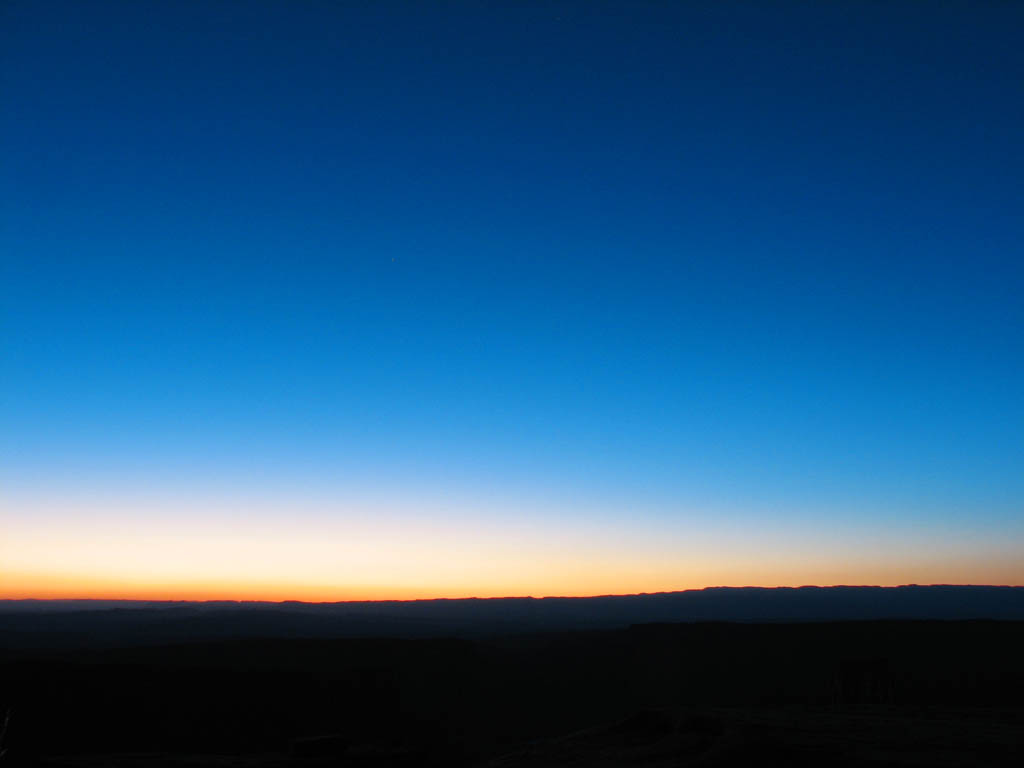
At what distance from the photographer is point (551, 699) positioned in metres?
37.8

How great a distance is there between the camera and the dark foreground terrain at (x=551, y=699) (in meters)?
14.4

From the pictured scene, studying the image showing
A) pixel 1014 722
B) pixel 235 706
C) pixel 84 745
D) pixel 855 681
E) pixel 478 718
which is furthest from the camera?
pixel 478 718

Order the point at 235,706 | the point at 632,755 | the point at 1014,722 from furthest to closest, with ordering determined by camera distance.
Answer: the point at 235,706
the point at 1014,722
the point at 632,755

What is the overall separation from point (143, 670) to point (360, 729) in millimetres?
9632

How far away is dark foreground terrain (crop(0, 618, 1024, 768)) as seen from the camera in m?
14.4

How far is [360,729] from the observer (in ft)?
105

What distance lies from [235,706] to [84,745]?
5.63 metres

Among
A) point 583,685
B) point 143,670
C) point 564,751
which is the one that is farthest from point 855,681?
point 143,670

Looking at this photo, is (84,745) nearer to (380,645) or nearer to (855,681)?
(380,645)

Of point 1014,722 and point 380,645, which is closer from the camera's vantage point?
point 1014,722

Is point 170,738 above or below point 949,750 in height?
A: below

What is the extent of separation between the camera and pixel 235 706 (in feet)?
99.5

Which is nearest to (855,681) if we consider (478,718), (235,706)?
(478,718)

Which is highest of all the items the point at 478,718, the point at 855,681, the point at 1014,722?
the point at 1014,722
